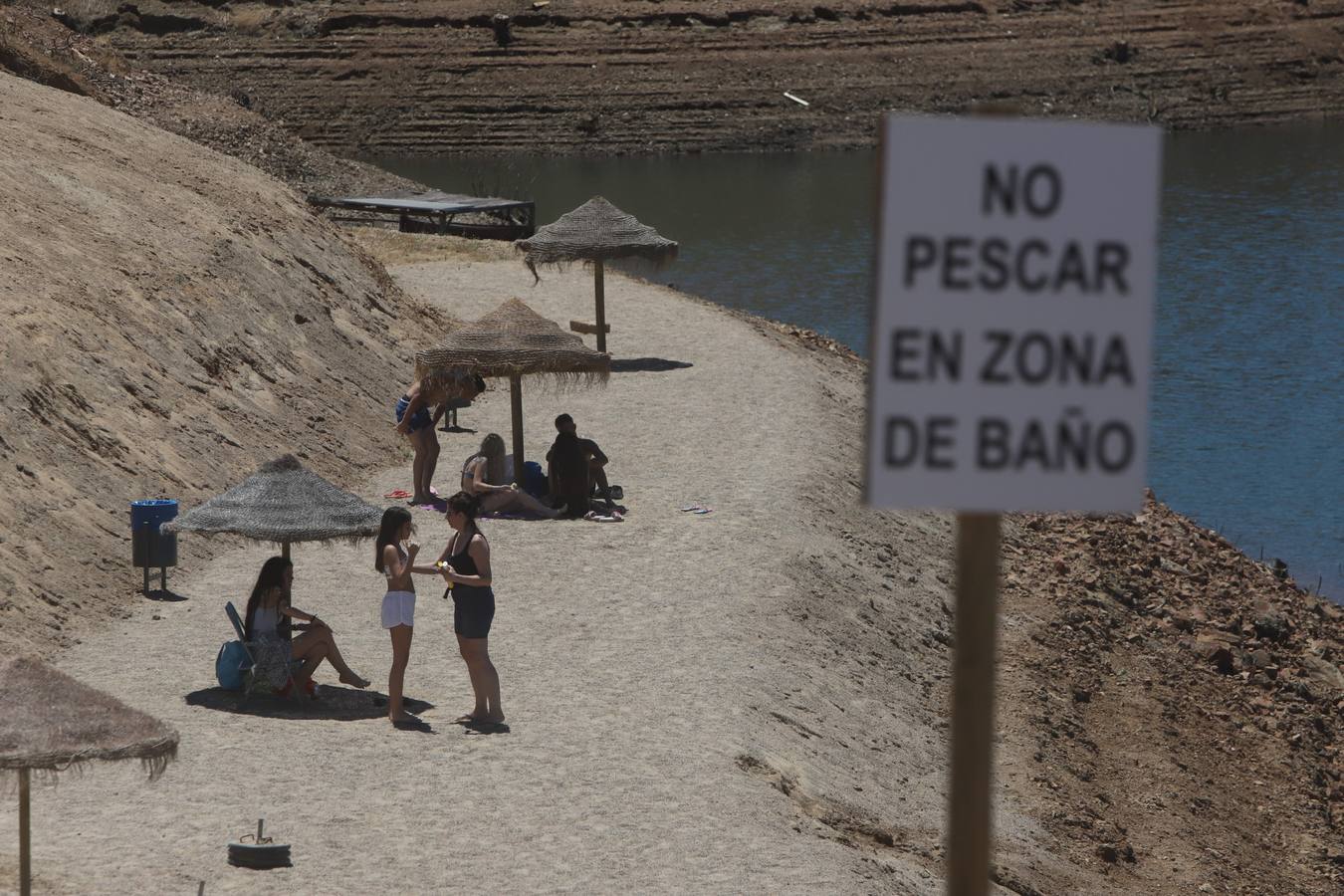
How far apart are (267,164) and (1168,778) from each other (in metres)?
33.0

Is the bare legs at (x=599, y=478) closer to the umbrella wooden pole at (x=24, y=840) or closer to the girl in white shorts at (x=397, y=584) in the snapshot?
the girl in white shorts at (x=397, y=584)

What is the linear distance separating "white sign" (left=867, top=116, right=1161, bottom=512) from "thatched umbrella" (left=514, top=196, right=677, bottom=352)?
2294 cm

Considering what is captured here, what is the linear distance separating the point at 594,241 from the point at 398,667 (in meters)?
15.2

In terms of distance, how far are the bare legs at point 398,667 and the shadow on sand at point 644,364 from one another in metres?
15.2

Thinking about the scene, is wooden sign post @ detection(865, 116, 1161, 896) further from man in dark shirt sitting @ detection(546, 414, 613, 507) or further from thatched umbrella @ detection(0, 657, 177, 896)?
man in dark shirt sitting @ detection(546, 414, 613, 507)

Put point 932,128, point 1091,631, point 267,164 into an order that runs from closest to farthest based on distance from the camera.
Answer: point 932,128 → point 1091,631 → point 267,164

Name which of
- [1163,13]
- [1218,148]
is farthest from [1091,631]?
[1163,13]

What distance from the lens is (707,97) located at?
8744 centimetres

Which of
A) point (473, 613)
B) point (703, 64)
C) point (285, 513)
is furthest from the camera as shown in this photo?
point (703, 64)

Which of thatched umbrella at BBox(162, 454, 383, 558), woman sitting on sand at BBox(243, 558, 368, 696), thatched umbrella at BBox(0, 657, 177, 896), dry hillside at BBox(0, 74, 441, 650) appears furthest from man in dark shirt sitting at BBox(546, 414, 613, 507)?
thatched umbrella at BBox(0, 657, 177, 896)

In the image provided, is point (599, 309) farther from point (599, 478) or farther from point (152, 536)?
point (152, 536)

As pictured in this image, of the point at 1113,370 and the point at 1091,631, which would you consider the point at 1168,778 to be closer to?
the point at 1091,631

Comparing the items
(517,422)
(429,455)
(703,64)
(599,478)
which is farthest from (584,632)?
(703,64)

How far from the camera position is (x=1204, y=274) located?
49531 millimetres
